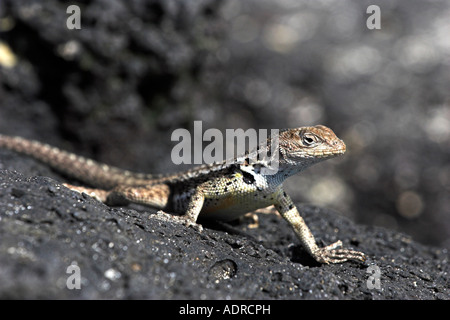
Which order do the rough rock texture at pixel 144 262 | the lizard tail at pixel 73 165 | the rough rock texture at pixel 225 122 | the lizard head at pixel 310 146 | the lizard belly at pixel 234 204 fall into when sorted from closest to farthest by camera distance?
the rough rock texture at pixel 144 262 < the rough rock texture at pixel 225 122 < the lizard head at pixel 310 146 < the lizard belly at pixel 234 204 < the lizard tail at pixel 73 165

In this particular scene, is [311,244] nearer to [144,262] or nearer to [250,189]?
[250,189]

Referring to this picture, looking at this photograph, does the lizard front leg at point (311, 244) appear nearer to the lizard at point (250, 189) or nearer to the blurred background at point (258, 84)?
the lizard at point (250, 189)

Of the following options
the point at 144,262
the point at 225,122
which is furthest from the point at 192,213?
the point at 225,122

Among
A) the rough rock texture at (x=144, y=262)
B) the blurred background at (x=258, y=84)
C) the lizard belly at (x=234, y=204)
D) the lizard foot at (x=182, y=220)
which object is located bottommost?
the rough rock texture at (x=144, y=262)

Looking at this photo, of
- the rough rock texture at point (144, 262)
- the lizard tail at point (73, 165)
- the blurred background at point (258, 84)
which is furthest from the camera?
the blurred background at point (258, 84)

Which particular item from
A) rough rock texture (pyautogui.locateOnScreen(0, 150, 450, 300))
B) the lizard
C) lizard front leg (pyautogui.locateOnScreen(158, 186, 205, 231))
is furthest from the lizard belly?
rough rock texture (pyautogui.locateOnScreen(0, 150, 450, 300))

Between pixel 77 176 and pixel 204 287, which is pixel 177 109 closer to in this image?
pixel 77 176

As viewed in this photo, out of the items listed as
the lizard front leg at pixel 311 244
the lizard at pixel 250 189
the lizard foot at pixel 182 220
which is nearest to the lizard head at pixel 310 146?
the lizard at pixel 250 189
